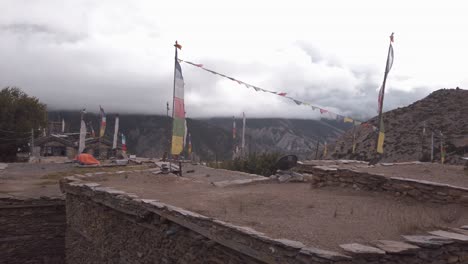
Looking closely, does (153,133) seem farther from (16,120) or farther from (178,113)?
(178,113)

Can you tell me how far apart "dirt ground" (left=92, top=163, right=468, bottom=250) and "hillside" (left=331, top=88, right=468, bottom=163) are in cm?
2144

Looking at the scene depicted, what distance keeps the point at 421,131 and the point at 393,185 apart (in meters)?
28.8

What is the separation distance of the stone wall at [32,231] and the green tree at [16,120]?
112 feet

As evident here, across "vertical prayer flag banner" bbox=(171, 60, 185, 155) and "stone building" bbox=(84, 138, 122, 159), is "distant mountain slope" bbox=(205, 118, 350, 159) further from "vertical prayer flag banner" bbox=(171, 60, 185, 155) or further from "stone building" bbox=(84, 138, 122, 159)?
"vertical prayer flag banner" bbox=(171, 60, 185, 155)

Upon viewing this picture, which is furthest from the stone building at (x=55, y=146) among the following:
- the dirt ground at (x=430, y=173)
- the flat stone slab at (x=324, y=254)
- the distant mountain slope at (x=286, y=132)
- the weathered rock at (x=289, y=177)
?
the flat stone slab at (x=324, y=254)

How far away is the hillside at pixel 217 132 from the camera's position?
208ft

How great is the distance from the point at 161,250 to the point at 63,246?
23.9ft

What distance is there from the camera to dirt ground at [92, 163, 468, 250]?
6.00 m

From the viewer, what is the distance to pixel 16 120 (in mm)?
46094

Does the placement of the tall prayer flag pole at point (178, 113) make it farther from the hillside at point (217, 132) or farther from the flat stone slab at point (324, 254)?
the hillside at point (217, 132)

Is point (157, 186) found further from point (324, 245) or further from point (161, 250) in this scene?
point (324, 245)

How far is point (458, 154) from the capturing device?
28.8 metres

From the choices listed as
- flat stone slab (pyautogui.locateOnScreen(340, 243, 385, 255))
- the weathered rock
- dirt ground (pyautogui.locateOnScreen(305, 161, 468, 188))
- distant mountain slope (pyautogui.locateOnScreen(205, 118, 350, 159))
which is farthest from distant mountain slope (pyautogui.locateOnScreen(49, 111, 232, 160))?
flat stone slab (pyautogui.locateOnScreen(340, 243, 385, 255))

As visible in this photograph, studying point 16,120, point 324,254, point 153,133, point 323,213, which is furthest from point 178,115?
point 153,133
